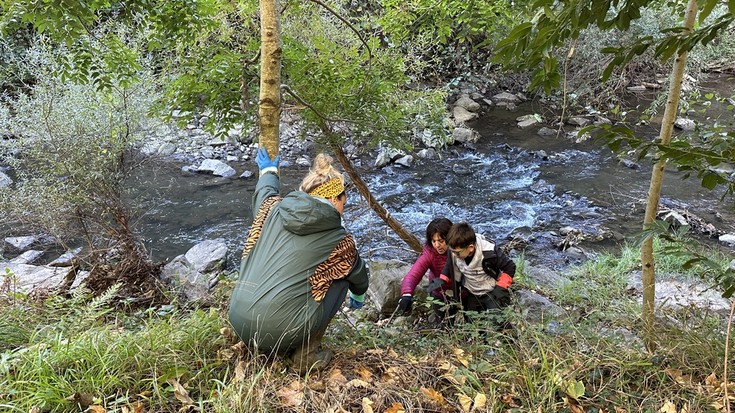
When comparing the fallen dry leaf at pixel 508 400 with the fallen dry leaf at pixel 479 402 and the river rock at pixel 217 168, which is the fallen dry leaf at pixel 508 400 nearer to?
the fallen dry leaf at pixel 479 402

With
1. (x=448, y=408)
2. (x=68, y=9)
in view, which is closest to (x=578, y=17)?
(x=448, y=408)

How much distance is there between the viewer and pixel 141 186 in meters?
9.12

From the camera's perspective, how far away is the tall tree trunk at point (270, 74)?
2605mm

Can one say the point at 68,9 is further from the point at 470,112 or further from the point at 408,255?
the point at 470,112

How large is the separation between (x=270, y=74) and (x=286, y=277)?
1.17 meters

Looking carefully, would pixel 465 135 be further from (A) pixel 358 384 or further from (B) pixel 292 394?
(B) pixel 292 394

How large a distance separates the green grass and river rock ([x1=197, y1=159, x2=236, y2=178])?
774cm

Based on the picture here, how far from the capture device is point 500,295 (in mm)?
3791

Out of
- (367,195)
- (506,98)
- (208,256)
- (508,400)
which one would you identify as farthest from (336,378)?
(506,98)

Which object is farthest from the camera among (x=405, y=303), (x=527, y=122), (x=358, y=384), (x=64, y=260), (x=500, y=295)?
(x=527, y=122)

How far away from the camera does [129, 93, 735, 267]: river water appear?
7699mm

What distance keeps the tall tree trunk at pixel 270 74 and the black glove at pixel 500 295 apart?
2128 millimetres

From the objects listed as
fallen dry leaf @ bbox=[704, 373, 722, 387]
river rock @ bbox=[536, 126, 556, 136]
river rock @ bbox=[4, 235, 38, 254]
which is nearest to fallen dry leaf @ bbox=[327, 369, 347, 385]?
fallen dry leaf @ bbox=[704, 373, 722, 387]

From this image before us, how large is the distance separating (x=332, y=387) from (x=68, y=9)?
2.60 metres
